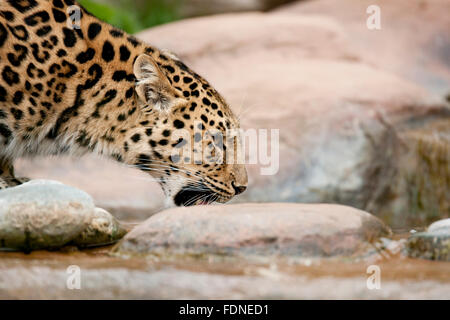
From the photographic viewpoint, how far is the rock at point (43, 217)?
5.46 metres

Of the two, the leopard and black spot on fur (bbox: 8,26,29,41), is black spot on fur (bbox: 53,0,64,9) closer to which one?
the leopard

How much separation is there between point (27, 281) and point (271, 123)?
6.80 meters

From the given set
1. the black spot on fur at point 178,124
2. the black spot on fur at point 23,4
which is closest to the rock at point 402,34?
the black spot on fur at point 178,124

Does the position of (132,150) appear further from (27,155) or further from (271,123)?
(271,123)

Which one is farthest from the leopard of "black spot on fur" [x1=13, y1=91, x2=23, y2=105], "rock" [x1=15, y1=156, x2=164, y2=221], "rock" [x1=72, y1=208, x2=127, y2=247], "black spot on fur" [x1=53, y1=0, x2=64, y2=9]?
"rock" [x1=15, y1=156, x2=164, y2=221]

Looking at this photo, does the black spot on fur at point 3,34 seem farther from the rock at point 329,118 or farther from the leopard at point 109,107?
the rock at point 329,118

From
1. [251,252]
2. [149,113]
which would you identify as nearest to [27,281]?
[251,252]

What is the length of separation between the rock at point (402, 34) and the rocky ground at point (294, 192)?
1.9 inches

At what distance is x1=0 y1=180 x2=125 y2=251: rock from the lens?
5.46 metres

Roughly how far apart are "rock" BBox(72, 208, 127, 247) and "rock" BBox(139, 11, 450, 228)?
4.35 m

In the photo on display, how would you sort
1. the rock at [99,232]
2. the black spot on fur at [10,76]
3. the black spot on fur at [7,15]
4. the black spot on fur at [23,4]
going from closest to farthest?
the rock at [99,232] < the black spot on fur at [10,76] < the black spot on fur at [7,15] < the black spot on fur at [23,4]

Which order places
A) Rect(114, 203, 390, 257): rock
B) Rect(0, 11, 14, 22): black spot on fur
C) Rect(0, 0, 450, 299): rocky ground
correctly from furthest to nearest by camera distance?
Rect(0, 11, 14, 22): black spot on fur < Rect(114, 203, 390, 257): rock < Rect(0, 0, 450, 299): rocky ground

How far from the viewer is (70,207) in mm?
5656

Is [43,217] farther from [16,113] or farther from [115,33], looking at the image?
[115,33]
